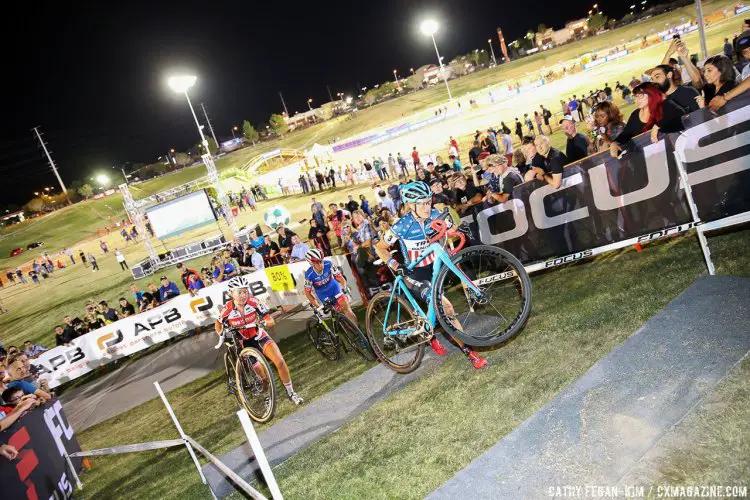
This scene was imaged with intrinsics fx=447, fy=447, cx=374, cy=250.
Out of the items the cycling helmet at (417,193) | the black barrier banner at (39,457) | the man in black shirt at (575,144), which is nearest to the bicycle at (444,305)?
the cycling helmet at (417,193)

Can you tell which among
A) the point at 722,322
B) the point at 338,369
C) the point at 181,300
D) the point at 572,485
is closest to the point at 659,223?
the point at 722,322

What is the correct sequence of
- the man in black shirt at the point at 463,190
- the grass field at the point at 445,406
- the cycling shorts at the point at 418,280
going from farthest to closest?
the man in black shirt at the point at 463,190 < the cycling shorts at the point at 418,280 < the grass field at the point at 445,406

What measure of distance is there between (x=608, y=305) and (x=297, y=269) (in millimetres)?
9102

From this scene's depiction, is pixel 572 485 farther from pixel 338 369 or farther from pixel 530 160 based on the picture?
pixel 530 160

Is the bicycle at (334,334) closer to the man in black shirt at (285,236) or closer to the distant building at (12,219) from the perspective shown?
the man in black shirt at (285,236)

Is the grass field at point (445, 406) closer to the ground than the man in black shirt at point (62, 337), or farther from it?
closer to the ground

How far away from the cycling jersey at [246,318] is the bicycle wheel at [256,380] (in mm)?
381

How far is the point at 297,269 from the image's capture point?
13312 millimetres

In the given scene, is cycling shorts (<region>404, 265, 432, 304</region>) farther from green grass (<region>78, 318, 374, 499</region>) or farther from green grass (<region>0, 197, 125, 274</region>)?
green grass (<region>0, 197, 125, 274</region>)

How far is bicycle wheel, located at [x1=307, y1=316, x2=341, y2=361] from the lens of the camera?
8.68 meters

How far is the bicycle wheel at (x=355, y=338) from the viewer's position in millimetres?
7949

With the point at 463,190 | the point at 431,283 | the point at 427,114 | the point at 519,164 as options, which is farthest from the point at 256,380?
the point at 427,114

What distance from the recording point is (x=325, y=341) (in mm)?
8945

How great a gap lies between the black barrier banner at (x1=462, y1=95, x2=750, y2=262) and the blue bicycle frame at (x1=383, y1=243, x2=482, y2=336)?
274 centimetres
